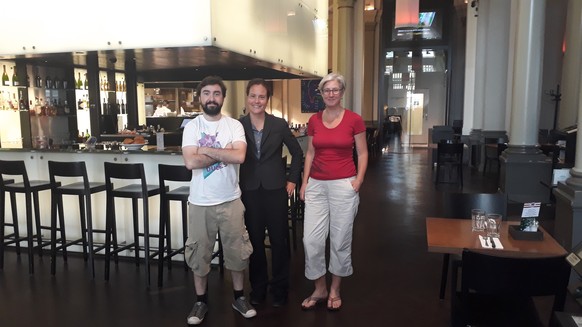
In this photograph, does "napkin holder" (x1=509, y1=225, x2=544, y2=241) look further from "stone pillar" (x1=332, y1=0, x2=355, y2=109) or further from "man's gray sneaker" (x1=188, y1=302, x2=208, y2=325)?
"stone pillar" (x1=332, y1=0, x2=355, y2=109)

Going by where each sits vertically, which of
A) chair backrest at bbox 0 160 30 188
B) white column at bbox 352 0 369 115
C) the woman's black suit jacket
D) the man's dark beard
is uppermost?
white column at bbox 352 0 369 115

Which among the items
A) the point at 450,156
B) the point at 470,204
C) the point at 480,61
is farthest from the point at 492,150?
the point at 470,204

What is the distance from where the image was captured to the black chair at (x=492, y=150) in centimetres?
823

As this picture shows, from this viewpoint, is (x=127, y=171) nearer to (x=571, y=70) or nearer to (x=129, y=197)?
(x=129, y=197)

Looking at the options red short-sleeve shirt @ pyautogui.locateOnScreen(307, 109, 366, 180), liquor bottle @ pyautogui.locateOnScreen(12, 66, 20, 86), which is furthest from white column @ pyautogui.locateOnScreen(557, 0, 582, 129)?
liquor bottle @ pyautogui.locateOnScreen(12, 66, 20, 86)

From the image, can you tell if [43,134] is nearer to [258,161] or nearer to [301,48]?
[301,48]

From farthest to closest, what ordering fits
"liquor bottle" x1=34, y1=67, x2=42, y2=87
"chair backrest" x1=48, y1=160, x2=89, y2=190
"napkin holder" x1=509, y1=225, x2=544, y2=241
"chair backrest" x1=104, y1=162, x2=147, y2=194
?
"liquor bottle" x1=34, y1=67, x2=42, y2=87
"chair backrest" x1=48, y1=160, x2=89, y2=190
"chair backrest" x1=104, y1=162, x2=147, y2=194
"napkin holder" x1=509, y1=225, x2=544, y2=241

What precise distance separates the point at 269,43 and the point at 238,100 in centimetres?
700

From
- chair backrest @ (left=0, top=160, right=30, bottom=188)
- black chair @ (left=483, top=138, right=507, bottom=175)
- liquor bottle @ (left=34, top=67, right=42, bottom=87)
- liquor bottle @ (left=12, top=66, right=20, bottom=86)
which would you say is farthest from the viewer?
black chair @ (left=483, top=138, right=507, bottom=175)

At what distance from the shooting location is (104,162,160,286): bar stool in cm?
372

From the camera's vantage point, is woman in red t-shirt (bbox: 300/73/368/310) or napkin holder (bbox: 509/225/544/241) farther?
woman in red t-shirt (bbox: 300/73/368/310)

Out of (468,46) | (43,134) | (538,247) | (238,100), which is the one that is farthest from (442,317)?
Answer: (468,46)

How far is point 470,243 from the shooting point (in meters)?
2.36

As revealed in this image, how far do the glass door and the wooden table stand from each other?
1564 centimetres
